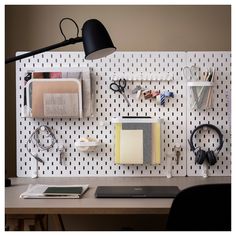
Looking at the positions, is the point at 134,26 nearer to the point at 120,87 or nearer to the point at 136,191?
the point at 120,87

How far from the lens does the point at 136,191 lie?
1.22 metres

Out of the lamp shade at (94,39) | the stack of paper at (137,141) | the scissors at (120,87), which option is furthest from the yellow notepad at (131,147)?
the lamp shade at (94,39)

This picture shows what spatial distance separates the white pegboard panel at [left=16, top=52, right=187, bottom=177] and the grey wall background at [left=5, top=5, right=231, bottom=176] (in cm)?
31

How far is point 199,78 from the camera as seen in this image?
60.6 inches

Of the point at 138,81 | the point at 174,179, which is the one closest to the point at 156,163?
the point at 174,179

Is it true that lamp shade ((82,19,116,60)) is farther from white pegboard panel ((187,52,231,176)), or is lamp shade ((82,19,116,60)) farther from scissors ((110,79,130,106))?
white pegboard panel ((187,52,231,176))

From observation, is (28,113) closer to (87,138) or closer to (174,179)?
(87,138)

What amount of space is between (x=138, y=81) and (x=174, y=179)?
0.47 m

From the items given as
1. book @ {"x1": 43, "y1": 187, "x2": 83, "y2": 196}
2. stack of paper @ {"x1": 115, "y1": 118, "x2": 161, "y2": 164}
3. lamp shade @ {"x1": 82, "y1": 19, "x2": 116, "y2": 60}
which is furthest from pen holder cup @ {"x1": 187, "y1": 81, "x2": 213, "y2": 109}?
book @ {"x1": 43, "y1": 187, "x2": 83, "y2": 196}

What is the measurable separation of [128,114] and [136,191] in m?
0.43

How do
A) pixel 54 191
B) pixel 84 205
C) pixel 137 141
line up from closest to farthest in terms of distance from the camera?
pixel 84 205
pixel 54 191
pixel 137 141

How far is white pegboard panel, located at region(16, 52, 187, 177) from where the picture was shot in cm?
154

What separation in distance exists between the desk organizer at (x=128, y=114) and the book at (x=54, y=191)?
22 cm

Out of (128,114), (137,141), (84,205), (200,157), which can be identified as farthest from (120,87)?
(84,205)
